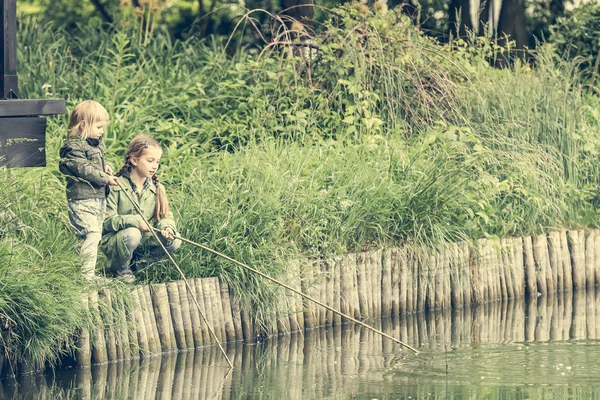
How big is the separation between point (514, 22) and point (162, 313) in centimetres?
737

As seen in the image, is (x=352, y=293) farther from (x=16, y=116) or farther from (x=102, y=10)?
(x=102, y=10)

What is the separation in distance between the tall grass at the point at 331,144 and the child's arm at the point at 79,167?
15.9 inches

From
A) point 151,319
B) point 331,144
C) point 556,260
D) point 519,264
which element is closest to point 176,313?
point 151,319

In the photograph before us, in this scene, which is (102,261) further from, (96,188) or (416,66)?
(416,66)

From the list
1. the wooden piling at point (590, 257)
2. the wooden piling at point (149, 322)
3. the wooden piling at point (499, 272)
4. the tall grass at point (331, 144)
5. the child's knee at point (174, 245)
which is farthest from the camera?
the wooden piling at point (590, 257)

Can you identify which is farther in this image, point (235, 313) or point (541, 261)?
point (541, 261)

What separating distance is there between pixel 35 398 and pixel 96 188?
1.51m

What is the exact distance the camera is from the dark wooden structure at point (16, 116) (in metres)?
8.15

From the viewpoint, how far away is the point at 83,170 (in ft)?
25.5

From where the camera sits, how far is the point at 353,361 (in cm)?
778

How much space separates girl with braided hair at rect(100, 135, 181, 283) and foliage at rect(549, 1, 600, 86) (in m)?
6.04

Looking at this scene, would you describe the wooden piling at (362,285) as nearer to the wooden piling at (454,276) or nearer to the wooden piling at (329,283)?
the wooden piling at (329,283)

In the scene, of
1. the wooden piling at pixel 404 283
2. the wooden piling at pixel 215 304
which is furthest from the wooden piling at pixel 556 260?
the wooden piling at pixel 215 304

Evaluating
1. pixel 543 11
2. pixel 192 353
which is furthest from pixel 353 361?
pixel 543 11
